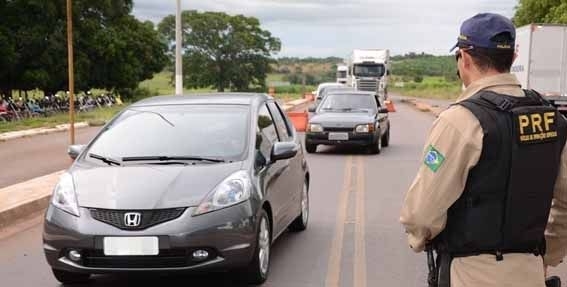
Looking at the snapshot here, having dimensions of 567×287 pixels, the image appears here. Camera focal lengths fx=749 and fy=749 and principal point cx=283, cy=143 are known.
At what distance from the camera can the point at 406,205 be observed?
8.75 feet

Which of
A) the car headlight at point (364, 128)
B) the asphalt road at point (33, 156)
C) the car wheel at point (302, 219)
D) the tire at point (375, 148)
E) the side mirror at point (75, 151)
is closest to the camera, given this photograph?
the side mirror at point (75, 151)

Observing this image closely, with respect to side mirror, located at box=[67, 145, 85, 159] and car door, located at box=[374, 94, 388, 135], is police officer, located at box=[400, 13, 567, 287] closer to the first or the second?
side mirror, located at box=[67, 145, 85, 159]

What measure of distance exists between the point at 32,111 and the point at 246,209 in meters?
28.7

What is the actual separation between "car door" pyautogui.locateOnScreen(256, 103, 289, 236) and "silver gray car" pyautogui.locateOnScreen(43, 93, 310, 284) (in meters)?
0.01

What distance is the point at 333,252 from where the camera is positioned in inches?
287

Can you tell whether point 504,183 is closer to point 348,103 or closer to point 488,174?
A: point 488,174

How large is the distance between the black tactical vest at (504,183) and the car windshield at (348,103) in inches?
609

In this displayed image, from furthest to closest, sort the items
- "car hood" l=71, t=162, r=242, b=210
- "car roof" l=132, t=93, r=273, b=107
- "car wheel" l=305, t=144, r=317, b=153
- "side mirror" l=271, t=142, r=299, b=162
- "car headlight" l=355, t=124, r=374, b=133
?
"car wheel" l=305, t=144, r=317, b=153 → "car headlight" l=355, t=124, r=374, b=133 → "car roof" l=132, t=93, r=273, b=107 → "side mirror" l=271, t=142, r=299, b=162 → "car hood" l=71, t=162, r=242, b=210

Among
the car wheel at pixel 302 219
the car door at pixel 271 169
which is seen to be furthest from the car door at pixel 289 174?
the car wheel at pixel 302 219

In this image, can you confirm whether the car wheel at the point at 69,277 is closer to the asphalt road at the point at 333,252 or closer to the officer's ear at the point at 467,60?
the asphalt road at the point at 333,252

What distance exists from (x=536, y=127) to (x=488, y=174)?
0.81 feet

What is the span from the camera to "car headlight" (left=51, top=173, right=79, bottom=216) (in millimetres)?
5680

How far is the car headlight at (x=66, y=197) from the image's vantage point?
5.68m

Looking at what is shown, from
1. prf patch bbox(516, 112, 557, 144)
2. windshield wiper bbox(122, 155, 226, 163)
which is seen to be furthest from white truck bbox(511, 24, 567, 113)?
prf patch bbox(516, 112, 557, 144)
